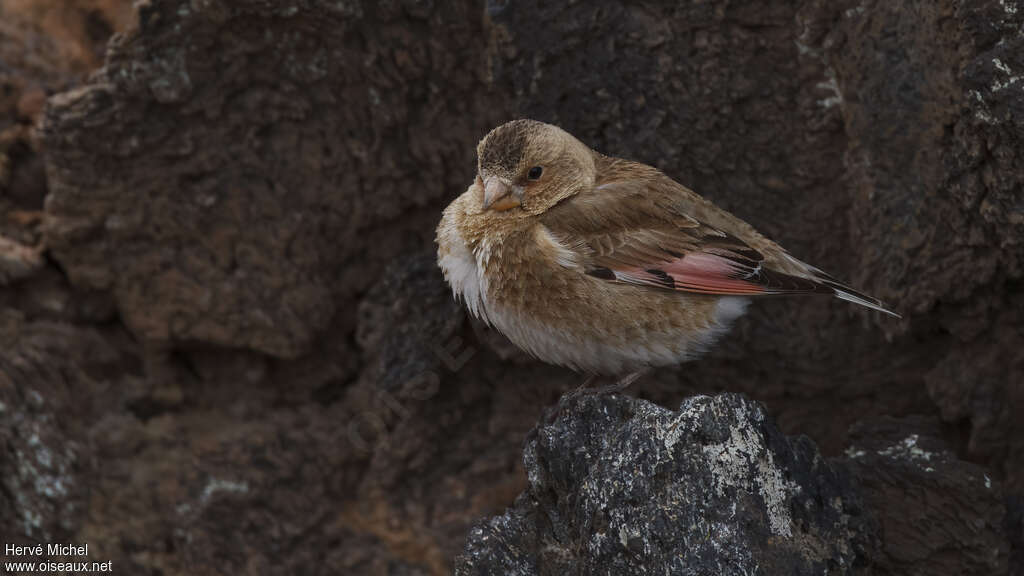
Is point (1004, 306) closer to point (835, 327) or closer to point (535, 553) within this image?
point (835, 327)

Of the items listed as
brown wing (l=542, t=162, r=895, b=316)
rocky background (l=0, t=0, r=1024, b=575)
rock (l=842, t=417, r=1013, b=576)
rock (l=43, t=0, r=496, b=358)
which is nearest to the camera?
rocky background (l=0, t=0, r=1024, b=575)

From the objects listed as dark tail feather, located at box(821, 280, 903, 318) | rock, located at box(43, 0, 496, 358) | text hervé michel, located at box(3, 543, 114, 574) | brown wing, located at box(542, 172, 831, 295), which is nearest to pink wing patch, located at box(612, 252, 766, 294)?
brown wing, located at box(542, 172, 831, 295)

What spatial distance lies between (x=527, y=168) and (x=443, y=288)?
1.17 m

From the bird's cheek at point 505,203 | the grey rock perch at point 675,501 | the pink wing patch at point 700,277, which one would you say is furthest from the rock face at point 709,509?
the bird's cheek at point 505,203

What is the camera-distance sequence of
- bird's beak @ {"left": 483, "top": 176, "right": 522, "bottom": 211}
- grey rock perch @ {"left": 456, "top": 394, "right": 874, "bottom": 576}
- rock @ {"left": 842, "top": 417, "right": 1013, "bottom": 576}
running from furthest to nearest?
bird's beak @ {"left": 483, "top": 176, "right": 522, "bottom": 211}
rock @ {"left": 842, "top": 417, "right": 1013, "bottom": 576}
grey rock perch @ {"left": 456, "top": 394, "right": 874, "bottom": 576}

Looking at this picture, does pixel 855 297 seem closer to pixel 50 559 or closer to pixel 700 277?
pixel 700 277

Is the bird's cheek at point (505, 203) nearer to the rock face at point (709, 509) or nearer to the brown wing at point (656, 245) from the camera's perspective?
the brown wing at point (656, 245)

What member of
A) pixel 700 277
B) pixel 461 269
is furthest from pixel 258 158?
pixel 700 277

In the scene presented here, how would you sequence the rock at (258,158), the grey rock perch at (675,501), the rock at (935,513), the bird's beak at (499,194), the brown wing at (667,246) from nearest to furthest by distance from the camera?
the grey rock perch at (675,501), the rock at (935,513), the brown wing at (667,246), the bird's beak at (499,194), the rock at (258,158)

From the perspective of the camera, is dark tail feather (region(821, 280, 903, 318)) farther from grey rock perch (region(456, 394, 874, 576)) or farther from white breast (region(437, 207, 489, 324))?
white breast (region(437, 207, 489, 324))

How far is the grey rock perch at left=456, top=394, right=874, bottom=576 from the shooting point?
3375 millimetres

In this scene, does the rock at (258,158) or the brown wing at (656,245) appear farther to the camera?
the rock at (258,158)

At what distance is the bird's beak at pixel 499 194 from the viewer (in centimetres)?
424

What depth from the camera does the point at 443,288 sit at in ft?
17.1
